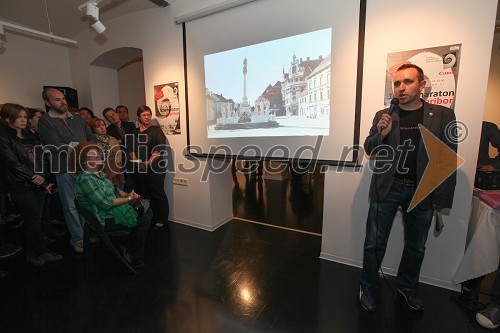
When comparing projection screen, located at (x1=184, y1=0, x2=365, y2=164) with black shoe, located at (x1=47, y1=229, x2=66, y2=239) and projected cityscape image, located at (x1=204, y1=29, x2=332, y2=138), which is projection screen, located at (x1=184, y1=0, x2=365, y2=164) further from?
black shoe, located at (x1=47, y1=229, x2=66, y2=239)

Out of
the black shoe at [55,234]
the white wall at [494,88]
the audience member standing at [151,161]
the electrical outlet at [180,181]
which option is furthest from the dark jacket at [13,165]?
the white wall at [494,88]

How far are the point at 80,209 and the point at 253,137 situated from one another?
174 cm

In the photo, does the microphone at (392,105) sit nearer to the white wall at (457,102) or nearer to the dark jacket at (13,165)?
the white wall at (457,102)

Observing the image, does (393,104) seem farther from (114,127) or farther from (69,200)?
(114,127)

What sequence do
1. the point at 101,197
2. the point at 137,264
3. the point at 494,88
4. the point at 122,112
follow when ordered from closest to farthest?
1. the point at 101,197
2. the point at 137,264
3. the point at 122,112
4. the point at 494,88

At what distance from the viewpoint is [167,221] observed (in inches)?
139

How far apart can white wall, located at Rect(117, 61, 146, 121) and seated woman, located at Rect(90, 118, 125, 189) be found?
2.55 metres

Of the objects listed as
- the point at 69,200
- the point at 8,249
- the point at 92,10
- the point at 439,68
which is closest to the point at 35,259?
the point at 8,249

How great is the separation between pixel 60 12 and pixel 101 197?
Result: 126 inches

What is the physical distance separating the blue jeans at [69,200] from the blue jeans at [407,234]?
9.57 ft

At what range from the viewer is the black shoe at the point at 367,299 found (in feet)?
5.88

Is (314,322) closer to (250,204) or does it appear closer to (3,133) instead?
(250,204)

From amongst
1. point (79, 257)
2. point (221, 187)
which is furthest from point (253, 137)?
point (79, 257)

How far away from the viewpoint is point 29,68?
4.02m
